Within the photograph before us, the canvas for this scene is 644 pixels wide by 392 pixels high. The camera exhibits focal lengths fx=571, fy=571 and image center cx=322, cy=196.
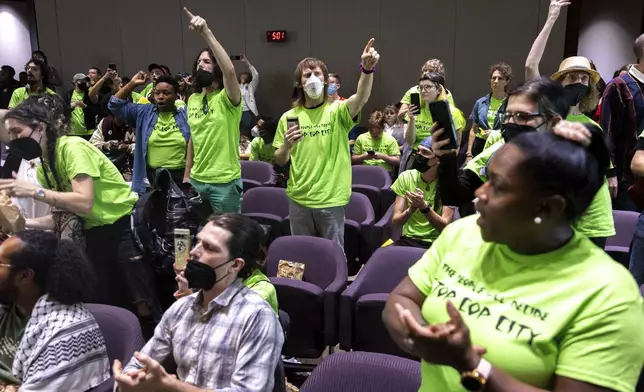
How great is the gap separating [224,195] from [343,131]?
2.82ft

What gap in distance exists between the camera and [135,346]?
204cm

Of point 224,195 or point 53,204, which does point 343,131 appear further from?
point 53,204

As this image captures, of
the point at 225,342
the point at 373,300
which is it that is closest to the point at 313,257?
the point at 373,300

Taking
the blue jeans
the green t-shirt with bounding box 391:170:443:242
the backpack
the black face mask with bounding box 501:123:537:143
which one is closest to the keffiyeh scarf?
the backpack

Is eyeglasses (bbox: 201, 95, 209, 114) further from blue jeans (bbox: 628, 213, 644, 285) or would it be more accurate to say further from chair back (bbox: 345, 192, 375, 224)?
blue jeans (bbox: 628, 213, 644, 285)

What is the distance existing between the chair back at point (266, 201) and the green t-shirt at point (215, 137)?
2.28ft

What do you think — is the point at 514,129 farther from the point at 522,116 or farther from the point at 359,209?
the point at 359,209

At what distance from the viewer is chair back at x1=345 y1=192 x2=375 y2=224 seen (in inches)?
160

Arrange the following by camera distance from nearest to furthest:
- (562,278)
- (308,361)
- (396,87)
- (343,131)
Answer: (562,278) < (308,361) < (343,131) < (396,87)

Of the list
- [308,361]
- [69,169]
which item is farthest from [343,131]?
[69,169]

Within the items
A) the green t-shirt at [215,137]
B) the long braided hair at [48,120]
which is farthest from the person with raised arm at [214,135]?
the long braided hair at [48,120]

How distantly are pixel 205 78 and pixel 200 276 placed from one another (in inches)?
78.0

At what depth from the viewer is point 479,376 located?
0.95 m

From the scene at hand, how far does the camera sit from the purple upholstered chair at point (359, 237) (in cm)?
387
